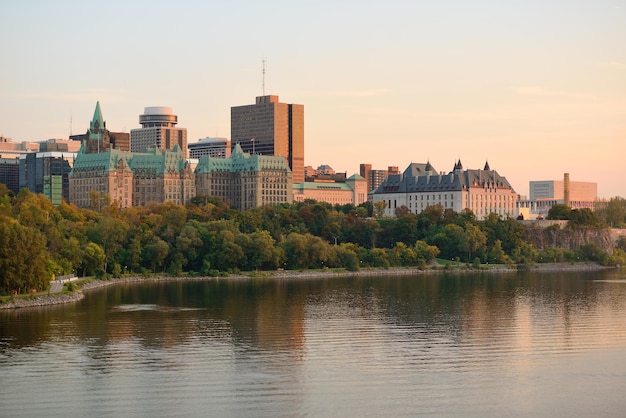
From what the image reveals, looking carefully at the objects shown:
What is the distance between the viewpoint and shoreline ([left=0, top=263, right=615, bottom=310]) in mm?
89456

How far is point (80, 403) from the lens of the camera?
49.2 m

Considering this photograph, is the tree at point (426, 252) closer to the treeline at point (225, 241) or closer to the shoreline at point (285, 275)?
the treeline at point (225, 241)

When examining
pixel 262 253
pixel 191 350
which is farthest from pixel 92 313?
pixel 262 253

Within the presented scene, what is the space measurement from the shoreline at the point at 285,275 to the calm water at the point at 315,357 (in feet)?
8.04

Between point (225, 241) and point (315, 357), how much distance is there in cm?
7617

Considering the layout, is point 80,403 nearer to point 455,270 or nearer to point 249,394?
point 249,394

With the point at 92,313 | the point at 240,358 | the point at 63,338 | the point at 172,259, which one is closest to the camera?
the point at 240,358

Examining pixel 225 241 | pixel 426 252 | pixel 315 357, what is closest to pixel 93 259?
pixel 225 241

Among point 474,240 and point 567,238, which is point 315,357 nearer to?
point 474,240

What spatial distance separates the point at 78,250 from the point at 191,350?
56.9 m

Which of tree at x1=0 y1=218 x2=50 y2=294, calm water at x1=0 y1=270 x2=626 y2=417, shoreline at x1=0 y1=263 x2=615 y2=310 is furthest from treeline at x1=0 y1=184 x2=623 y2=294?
calm water at x1=0 y1=270 x2=626 y2=417

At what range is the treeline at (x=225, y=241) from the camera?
10709 cm

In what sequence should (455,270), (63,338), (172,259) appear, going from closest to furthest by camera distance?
1. (63,338)
2. (172,259)
3. (455,270)

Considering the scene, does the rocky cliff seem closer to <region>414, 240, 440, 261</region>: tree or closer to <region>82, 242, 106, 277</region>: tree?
<region>414, 240, 440, 261</region>: tree
